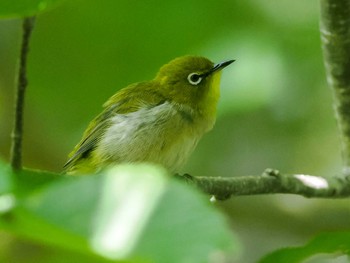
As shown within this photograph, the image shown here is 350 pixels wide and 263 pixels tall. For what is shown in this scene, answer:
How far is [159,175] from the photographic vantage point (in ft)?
3.19

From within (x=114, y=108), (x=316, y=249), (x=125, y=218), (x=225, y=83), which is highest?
(x=125, y=218)

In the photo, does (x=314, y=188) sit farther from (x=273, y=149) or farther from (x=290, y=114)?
(x=273, y=149)

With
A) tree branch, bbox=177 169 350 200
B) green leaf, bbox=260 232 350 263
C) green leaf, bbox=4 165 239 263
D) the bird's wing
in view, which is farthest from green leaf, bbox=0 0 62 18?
the bird's wing

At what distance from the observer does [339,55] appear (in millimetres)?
3506

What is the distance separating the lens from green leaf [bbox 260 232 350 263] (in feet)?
5.68

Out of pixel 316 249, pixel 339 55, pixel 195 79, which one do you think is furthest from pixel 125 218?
pixel 195 79

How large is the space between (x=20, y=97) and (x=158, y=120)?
6.22 ft

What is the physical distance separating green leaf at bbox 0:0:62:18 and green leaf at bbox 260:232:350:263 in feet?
2.67

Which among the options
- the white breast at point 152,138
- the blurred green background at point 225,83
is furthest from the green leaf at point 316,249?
the white breast at point 152,138

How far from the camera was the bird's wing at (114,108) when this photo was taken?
4.56 m

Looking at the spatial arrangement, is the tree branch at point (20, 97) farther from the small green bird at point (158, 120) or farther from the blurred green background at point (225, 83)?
the small green bird at point (158, 120)

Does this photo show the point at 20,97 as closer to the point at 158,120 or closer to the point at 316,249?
the point at 316,249

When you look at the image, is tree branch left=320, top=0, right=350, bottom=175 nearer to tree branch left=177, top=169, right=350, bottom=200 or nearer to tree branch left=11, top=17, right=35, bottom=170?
tree branch left=177, top=169, right=350, bottom=200

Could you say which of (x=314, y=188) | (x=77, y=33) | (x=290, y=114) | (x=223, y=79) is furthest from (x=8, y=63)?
(x=314, y=188)
